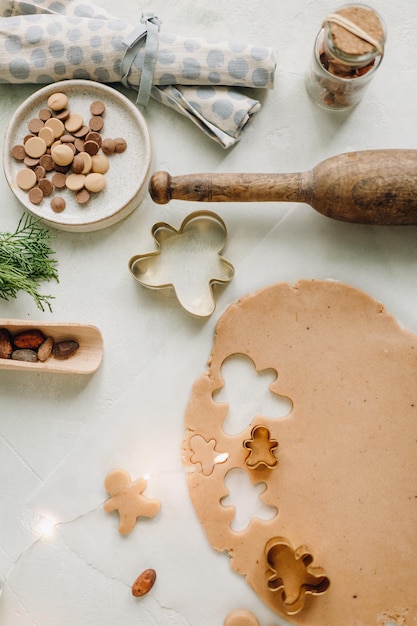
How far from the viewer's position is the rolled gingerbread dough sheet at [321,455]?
Answer: 3.90 feet

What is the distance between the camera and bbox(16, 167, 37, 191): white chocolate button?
125 centimetres

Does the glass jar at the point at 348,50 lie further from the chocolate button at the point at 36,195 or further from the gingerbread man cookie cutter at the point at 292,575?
the gingerbread man cookie cutter at the point at 292,575

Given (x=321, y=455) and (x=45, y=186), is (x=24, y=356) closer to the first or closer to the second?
(x=45, y=186)

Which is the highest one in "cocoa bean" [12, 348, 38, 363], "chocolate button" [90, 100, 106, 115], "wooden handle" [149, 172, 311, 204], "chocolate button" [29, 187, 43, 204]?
"wooden handle" [149, 172, 311, 204]

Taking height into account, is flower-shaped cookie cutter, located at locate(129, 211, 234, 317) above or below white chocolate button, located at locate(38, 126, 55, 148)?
below

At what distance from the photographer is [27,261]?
126 cm

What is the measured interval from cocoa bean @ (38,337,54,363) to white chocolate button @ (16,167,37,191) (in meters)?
0.33

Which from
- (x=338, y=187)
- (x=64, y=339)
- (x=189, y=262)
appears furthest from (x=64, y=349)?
(x=338, y=187)

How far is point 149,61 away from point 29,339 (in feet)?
2.05

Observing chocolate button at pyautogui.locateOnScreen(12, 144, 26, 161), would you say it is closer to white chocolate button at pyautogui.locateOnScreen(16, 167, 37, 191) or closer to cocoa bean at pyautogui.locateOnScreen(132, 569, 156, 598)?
white chocolate button at pyautogui.locateOnScreen(16, 167, 37, 191)

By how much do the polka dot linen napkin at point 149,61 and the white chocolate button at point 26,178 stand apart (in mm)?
210

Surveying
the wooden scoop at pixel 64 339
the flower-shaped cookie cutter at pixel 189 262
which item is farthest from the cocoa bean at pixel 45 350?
the flower-shaped cookie cutter at pixel 189 262

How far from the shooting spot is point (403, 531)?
119 cm

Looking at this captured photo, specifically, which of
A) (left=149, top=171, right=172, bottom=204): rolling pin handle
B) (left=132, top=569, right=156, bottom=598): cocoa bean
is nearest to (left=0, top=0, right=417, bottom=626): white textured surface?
(left=132, top=569, right=156, bottom=598): cocoa bean
